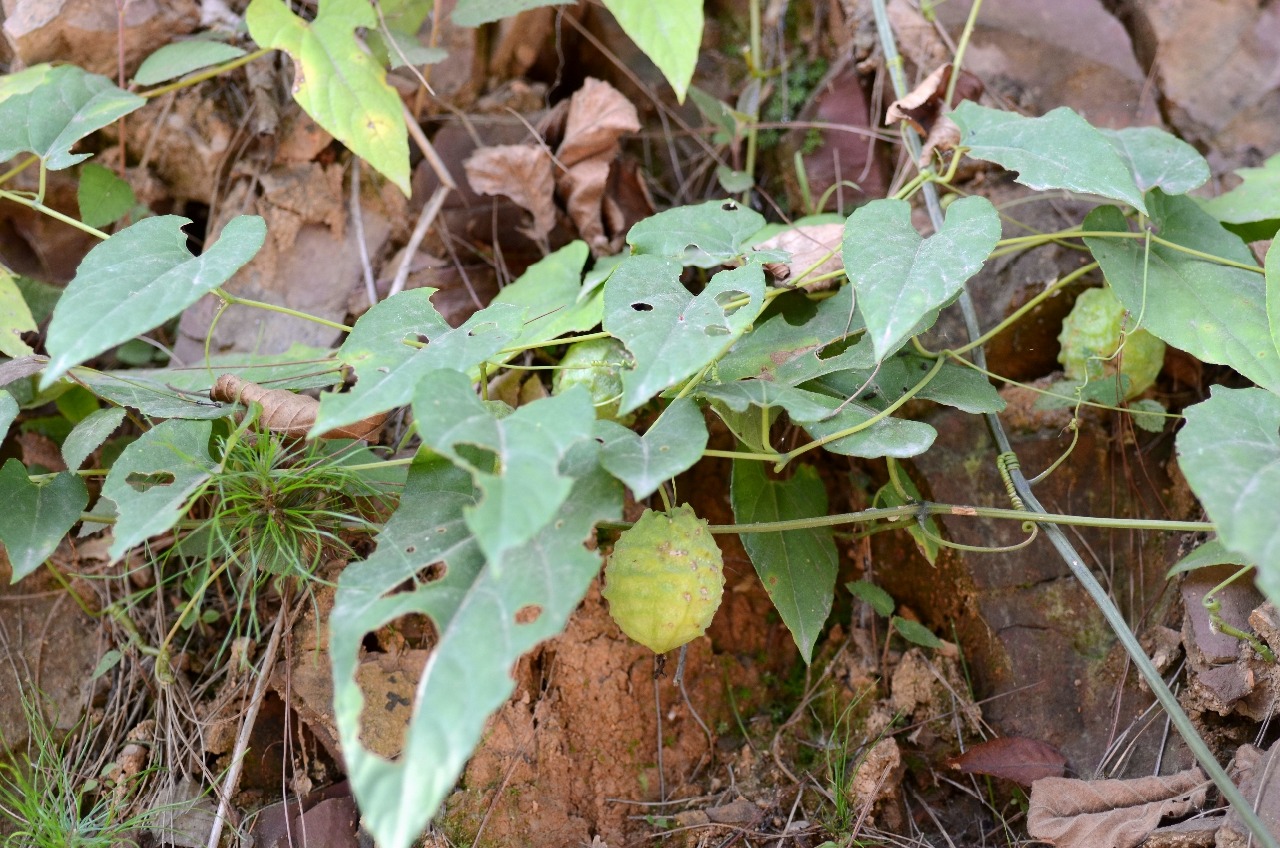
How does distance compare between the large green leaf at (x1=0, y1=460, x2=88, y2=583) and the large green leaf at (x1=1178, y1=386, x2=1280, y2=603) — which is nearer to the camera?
the large green leaf at (x1=1178, y1=386, x2=1280, y2=603)

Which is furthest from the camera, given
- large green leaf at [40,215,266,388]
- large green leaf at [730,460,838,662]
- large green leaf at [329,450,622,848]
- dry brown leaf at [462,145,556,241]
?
dry brown leaf at [462,145,556,241]

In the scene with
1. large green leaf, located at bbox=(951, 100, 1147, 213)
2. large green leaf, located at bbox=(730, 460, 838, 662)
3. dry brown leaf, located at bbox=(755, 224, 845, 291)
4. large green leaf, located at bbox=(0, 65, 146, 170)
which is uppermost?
large green leaf, located at bbox=(951, 100, 1147, 213)

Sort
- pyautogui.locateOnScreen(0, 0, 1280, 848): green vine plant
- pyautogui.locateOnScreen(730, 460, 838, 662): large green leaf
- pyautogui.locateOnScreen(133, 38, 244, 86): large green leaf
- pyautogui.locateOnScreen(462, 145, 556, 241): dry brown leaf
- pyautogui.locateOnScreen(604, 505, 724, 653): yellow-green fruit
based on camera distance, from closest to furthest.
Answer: pyautogui.locateOnScreen(0, 0, 1280, 848): green vine plant
pyautogui.locateOnScreen(604, 505, 724, 653): yellow-green fruit
pyautogui.locateOnScreen(730, 460, 838, 662): large green leaf
pyautogui.locateOnScreen(133, 38, 244, 86): large green leaf
pyautogui.locateOnScreen(462, 145, 556, 241): dry brown leaf

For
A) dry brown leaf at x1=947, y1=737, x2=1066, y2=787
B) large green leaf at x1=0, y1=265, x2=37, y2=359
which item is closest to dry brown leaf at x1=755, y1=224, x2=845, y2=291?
dry brown leaf at x1=947, y1=737, x2=1066, y2=787

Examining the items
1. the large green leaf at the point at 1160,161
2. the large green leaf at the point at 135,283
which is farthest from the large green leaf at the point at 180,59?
the large green leaf at the point at 1160,161

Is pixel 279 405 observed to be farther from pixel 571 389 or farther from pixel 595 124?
pixel 595 124

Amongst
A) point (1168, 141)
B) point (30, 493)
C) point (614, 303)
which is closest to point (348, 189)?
point (30, 493)

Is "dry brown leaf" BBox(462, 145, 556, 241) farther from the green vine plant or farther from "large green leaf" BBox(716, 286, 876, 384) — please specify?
"large green leaf" BBox(716, 286, 876, 384)
